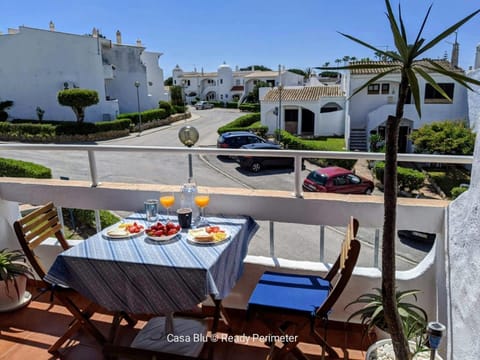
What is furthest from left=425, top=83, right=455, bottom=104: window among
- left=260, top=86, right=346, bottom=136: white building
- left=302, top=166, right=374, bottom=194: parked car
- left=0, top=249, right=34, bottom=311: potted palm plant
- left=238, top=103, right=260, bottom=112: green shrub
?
left=238, top=103, right=260, bottom=112: green shrub

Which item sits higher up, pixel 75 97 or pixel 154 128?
pixel 75 97

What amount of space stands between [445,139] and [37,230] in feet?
49.4

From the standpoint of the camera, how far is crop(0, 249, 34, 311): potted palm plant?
2.75m

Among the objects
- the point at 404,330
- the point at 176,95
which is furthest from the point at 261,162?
the point at 176,95

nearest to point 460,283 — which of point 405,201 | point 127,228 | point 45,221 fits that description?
point 405,201

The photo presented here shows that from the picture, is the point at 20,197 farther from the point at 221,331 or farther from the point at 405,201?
the point at 405,201

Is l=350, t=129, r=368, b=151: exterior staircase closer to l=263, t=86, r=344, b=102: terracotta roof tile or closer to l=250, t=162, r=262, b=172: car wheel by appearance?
l=263, t=86, r=344, b=102: terracotta roof tile

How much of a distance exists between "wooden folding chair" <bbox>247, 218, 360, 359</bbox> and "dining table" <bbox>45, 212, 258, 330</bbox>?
10.0 inches

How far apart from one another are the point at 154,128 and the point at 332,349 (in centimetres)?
2576

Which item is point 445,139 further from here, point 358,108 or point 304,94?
point 304,94

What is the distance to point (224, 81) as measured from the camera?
160 feet

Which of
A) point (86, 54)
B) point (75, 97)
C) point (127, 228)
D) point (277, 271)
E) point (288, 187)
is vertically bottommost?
point (288, 187)

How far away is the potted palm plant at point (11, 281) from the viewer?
2754mm

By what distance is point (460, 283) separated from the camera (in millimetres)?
1804
